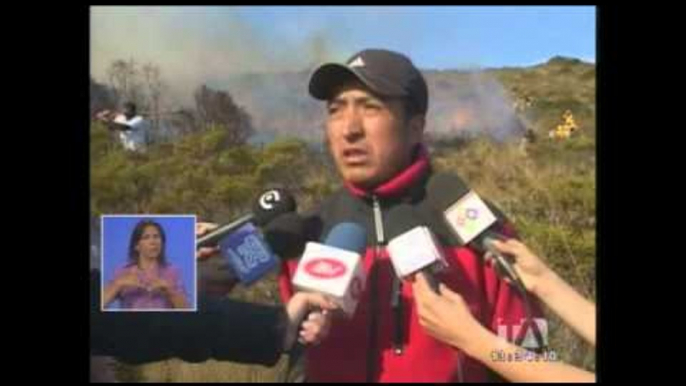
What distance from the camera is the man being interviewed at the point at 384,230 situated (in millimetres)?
7992

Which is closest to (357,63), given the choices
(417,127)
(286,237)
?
(417,127)

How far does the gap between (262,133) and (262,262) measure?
689 millimetres

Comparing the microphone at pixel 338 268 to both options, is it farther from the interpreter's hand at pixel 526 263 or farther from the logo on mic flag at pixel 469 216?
the interpreter's hand at pixel 526 263

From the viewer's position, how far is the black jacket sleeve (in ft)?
26.5

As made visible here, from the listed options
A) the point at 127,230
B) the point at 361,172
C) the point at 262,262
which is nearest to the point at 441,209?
the point at 361,172

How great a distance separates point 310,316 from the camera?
8.01 metres

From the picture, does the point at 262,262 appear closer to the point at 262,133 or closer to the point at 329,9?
the point at 262,133

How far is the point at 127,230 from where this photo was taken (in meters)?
8.11

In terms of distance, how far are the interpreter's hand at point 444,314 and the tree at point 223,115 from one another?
3.97 feet

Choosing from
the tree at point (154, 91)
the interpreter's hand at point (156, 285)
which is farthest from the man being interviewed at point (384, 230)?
the tree at point (154, 91)

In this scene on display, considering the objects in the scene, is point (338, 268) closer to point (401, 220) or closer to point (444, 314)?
point (401, 220)

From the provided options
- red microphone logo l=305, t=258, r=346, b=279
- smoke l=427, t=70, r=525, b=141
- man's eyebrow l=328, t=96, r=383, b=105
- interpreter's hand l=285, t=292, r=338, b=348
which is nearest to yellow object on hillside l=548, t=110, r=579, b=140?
smoke l=427, t=70, r=525, b=141
